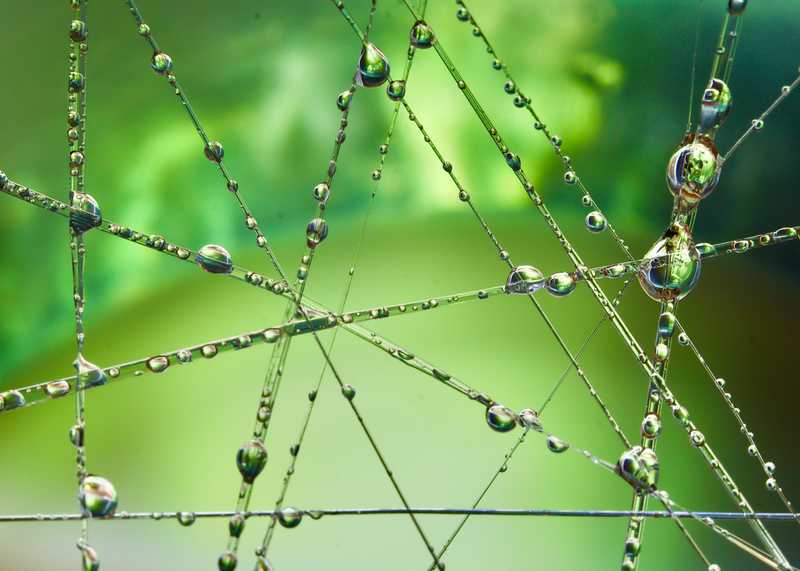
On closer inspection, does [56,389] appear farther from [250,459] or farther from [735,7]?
[735,7]

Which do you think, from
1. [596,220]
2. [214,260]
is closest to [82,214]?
[214,260]

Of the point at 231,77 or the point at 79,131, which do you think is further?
the point at 231,77

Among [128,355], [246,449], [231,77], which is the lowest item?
[246,449]

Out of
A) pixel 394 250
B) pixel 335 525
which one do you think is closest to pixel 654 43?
pixel 394 250

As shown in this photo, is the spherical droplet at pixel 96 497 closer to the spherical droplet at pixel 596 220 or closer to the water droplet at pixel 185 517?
the water droplet at pixel 185 517

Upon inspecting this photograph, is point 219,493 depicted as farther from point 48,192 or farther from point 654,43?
point 654,43

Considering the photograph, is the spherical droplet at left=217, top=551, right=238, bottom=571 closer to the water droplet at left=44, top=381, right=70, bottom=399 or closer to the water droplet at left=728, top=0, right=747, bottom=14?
the water droplet at left=44, top=381, right=70, bottom=399

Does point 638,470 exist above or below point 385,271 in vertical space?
below
